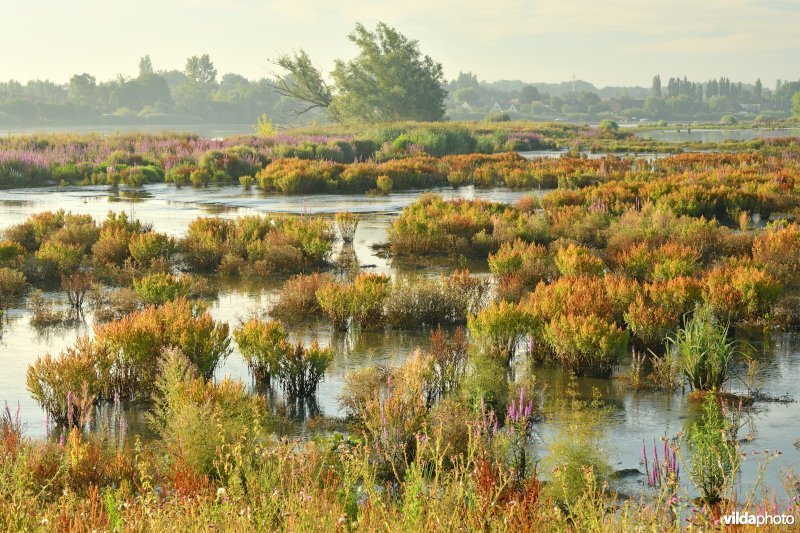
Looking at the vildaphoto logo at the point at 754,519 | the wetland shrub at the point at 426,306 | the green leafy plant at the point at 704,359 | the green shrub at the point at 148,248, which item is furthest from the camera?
the green shrub at the point at 148,248

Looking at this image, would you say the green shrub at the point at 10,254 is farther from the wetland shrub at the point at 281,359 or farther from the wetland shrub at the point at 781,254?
the wetland shrub at the point at 781,254

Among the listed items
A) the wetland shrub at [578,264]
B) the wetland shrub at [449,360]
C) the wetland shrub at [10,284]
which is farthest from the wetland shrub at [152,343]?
the wetland shrub at [578,264]

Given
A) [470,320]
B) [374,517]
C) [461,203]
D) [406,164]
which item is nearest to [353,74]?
[406,164]

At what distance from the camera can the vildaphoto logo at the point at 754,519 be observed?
4588 mm

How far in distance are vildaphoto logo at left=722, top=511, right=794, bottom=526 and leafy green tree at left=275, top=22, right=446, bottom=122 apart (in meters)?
71.7

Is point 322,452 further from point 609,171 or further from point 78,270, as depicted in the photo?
point 609,171

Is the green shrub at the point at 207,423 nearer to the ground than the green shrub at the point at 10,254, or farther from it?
nearer to the ground

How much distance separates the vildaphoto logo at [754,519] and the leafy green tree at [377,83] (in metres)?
71.7

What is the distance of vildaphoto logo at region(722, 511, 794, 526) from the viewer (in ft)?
15.1

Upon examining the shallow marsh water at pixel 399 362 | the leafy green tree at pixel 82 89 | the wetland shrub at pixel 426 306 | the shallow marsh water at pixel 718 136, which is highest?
the leafy green tree at pixel 82 89

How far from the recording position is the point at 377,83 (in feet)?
257

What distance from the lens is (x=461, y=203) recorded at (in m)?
21.4

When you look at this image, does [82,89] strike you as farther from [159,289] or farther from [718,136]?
[159,289]

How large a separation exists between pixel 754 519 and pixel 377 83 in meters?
75.4
